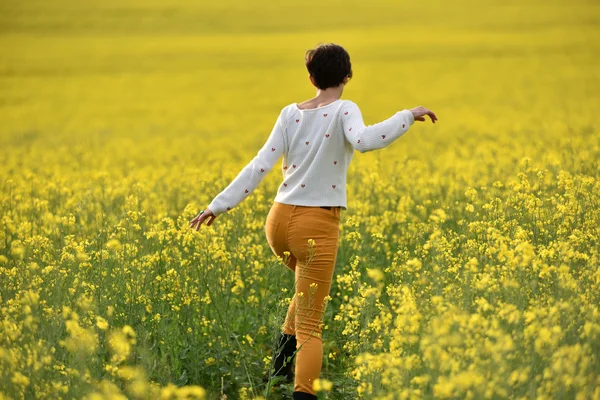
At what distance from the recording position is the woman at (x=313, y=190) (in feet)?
14.6

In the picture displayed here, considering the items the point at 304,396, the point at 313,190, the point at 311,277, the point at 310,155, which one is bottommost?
the point at 304,396

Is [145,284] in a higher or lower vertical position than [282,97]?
lower

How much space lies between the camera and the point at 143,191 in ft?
26.1

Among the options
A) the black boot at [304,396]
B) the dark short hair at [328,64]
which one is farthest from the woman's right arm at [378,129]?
the black boot at [304,396]

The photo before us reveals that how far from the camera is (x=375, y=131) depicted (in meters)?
4.27

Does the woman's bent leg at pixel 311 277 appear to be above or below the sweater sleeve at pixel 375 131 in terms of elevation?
below

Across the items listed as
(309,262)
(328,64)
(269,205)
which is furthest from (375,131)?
(269,205)

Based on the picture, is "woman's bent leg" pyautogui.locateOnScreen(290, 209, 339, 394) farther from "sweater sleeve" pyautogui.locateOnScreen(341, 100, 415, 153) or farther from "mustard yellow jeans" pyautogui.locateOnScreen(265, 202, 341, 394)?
"sweater sleeve" pyautogui.locateOnScreen(341, 100, 415, 153)

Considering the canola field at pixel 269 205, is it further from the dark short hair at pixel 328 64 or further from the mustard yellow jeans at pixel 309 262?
the dark short hair at pixel 328 64

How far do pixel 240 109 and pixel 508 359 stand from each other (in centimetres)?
1807

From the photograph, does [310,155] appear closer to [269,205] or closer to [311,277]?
[311,277]

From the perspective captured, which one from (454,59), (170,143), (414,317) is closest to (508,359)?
(414,317)

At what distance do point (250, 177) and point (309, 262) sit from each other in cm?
58

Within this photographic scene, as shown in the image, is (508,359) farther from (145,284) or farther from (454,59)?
(454,59)
